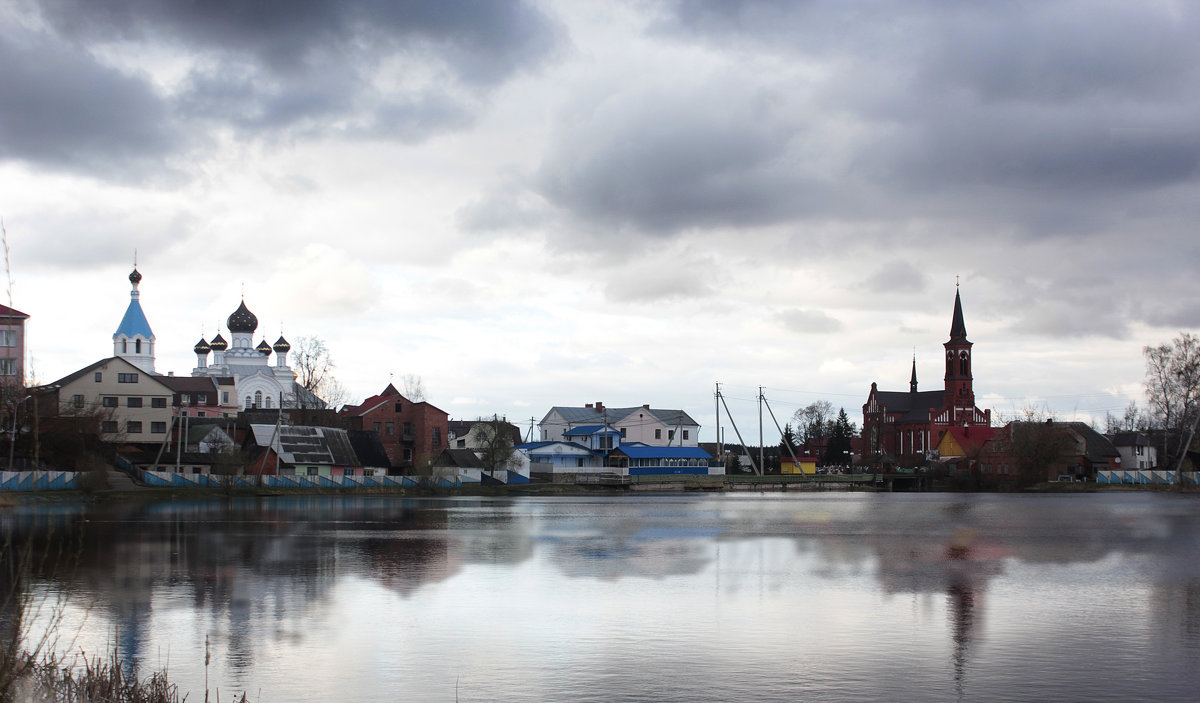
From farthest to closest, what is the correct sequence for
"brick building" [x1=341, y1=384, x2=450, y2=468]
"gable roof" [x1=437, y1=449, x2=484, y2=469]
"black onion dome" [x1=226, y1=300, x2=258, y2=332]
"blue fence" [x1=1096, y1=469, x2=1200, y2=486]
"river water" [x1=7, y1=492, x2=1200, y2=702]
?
"black onion dome" [x1=226, y1=300, x2=258, y2=332], "blue fence" [x1=1096, y1=469, x2=1200, y2=486], "brick building" [x1=341, y1=384, x2=450, y2=468], "gable roof" [x1=437, y1=449, x2=484, y2=469], "river water" [x1=7, y1=492, x2=1200, y2=702]

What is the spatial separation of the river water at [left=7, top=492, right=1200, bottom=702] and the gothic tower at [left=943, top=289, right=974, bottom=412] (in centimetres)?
12523

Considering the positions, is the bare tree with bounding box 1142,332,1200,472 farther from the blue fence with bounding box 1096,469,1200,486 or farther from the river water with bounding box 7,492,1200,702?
the river water with bounding box 7,492,1200,702

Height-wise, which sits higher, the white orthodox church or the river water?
the white orthodox church

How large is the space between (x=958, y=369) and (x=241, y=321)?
107 meters

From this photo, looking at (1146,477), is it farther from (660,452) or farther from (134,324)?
(134,324)

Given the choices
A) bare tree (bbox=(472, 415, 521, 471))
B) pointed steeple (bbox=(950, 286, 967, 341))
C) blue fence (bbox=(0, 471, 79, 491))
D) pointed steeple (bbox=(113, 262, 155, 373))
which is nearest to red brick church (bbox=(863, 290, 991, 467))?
pointed steeple (bbox=(950, 286, 967, 341))

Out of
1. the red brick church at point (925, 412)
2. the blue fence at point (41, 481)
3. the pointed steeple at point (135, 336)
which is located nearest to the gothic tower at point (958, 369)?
the red brick church at point (925, 412)

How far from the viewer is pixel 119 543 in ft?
121

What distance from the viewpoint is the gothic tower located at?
169 metres

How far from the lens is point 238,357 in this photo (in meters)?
149

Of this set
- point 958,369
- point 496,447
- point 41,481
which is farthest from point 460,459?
point 958,369

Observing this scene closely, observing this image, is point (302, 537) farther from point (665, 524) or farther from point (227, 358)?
point (227, 358)

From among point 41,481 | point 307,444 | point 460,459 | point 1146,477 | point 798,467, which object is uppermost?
point 307,444

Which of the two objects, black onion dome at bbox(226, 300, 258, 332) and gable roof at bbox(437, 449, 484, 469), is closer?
gable roof at bbox(437, 449, 484, 469)
